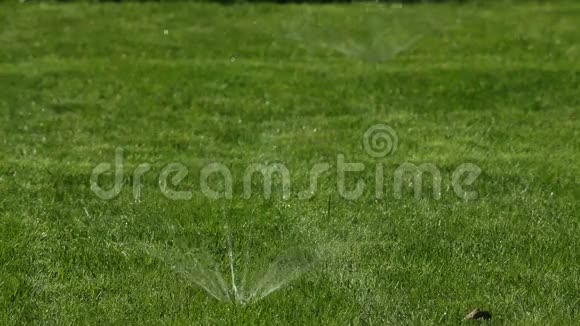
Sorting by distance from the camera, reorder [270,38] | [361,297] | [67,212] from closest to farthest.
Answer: [361,297] → [67,212] → [270,38]

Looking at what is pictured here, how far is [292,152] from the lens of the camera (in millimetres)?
8008

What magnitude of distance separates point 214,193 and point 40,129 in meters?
2.53

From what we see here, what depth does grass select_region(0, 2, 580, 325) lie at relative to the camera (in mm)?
5184

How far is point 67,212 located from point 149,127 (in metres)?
2.51

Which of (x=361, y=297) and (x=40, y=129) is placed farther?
(x=40, y=129)

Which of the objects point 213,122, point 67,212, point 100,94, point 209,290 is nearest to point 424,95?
point 213,122

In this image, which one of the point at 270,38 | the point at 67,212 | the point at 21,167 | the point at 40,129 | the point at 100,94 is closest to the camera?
the point at 67,212

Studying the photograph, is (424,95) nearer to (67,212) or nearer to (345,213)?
(345,213)

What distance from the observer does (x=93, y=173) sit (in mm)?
7332

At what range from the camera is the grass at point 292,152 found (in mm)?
5184

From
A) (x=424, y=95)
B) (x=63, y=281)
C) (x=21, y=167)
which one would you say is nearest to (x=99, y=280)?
(x=63, y=281)

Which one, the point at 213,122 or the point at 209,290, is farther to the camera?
the point at 213,122

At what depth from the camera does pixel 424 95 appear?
33.1ft

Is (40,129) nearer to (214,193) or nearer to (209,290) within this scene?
(214,193)
